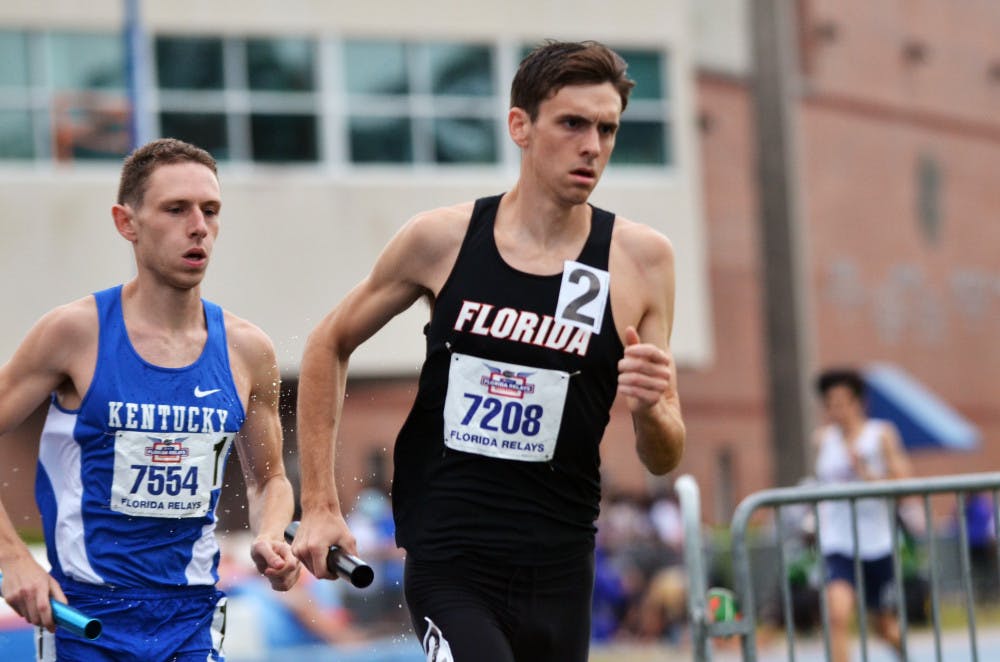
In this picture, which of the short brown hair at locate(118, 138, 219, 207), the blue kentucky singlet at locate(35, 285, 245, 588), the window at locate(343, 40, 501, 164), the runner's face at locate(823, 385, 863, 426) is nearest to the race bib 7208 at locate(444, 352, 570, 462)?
the blue kentucky singlet at locate(35, 285, 245, 588)

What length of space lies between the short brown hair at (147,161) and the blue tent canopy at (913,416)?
23926mm

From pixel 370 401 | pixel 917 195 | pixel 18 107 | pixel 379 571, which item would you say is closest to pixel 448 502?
pixel 379 571

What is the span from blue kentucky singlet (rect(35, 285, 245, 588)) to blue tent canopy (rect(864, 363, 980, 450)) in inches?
944

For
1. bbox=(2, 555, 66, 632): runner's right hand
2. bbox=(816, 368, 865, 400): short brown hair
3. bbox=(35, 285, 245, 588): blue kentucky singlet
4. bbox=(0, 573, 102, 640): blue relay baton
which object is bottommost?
bbox=(0, 573, 102, 640): blue relay baton

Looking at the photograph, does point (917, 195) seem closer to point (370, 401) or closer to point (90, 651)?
point (370, 401)

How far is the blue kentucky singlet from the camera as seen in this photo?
494 centimetres

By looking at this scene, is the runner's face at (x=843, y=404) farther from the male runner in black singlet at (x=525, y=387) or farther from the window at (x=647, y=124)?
the window at (x=647, y=124)

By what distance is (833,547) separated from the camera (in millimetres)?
10219

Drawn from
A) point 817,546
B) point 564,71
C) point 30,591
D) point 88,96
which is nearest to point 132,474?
point 30,591

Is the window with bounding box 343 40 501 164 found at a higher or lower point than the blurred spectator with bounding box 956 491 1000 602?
higher

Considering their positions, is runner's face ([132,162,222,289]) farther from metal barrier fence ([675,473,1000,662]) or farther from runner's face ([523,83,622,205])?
metal barrier fence ([675,473,1000,662])

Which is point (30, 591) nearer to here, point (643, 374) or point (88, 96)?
point (643, 374)

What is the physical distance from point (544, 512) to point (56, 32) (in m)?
22.6

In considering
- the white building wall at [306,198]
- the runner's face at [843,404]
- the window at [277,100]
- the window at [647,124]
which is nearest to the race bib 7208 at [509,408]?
the runner's face at [843,404]
